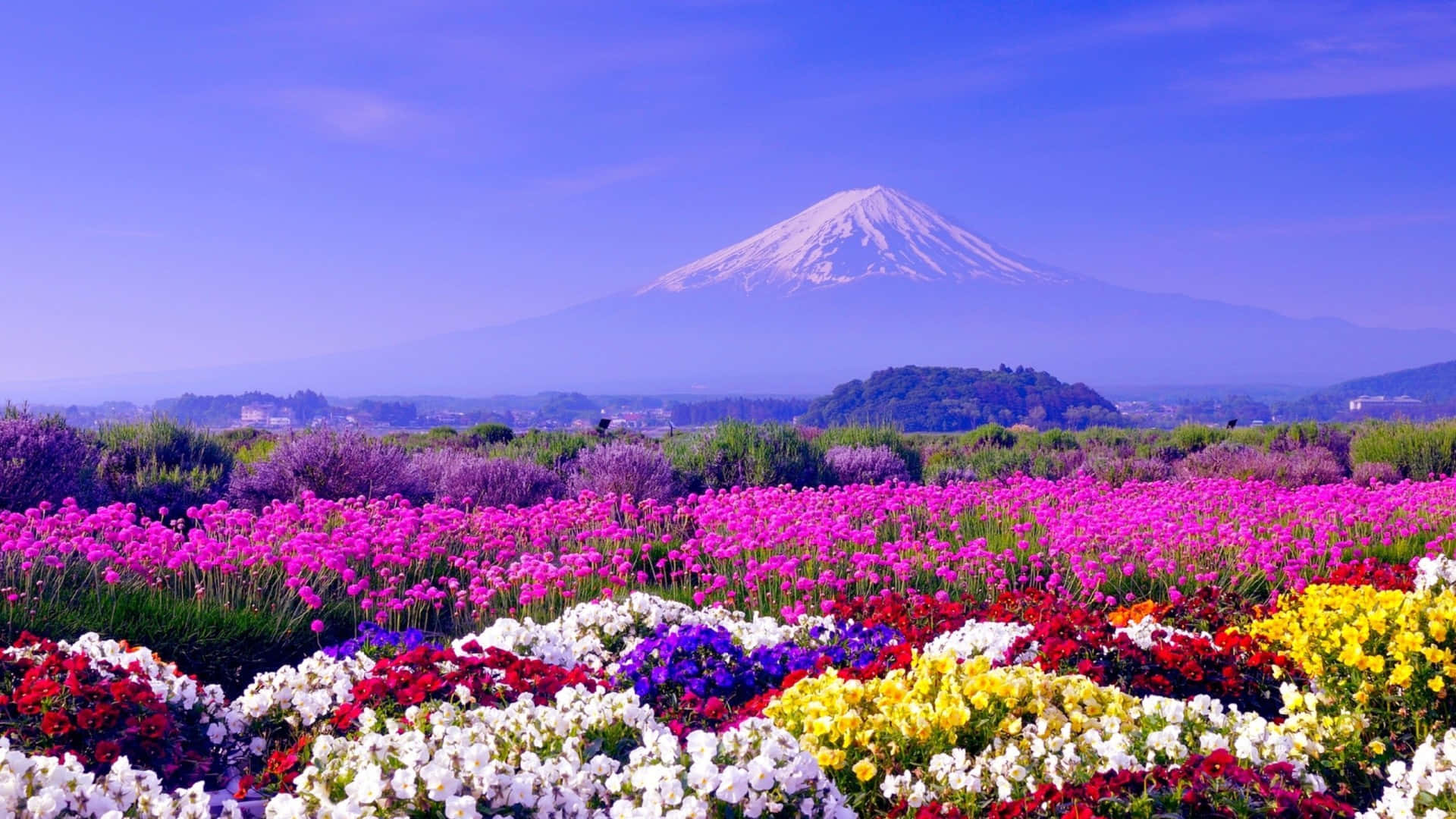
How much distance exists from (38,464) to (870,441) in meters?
9.88

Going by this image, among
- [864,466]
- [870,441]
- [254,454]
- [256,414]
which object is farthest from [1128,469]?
[256,414]

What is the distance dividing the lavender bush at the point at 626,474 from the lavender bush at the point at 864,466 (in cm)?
243

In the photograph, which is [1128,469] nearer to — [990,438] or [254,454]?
[990,438]

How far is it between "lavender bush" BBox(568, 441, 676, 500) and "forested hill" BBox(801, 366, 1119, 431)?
1777 inches

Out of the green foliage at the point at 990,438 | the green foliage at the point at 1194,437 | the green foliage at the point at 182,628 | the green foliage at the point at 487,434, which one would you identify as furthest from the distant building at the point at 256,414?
the green foliage at the point at 182,628

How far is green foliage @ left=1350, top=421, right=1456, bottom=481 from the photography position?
15.0m

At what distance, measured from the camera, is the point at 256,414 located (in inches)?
1582

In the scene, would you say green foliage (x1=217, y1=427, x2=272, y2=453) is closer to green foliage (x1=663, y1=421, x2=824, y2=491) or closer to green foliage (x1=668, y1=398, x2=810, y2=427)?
green foliage (x1=663, y1=421, x2=824, y2=491)

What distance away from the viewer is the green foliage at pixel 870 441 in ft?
49.4

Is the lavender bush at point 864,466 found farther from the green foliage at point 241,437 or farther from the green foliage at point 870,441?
the green foliage at point 241,437

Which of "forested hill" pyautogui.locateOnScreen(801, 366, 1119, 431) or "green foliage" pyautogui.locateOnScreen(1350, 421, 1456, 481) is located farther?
"forested hill" pyautogui.locateOnScreen(801, 366, 1119, 431)

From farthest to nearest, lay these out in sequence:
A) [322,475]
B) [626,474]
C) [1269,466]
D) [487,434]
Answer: [487,434] → [1269,466] → [626,474] → [322,475]

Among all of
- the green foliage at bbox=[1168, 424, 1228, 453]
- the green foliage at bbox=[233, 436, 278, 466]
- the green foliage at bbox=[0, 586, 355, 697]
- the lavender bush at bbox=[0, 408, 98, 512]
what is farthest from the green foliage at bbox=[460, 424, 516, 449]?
the green foliage at bbox=[0, 586, 355, 697]

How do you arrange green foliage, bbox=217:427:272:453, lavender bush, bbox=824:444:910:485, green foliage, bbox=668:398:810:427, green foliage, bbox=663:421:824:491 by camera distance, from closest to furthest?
green foliage, bbox=663:421:824:491
lavender bush, bbox=824:444:910:485
green foliage, bbox=217:427:272:453
green foliage, bbox=668:398:810:427
